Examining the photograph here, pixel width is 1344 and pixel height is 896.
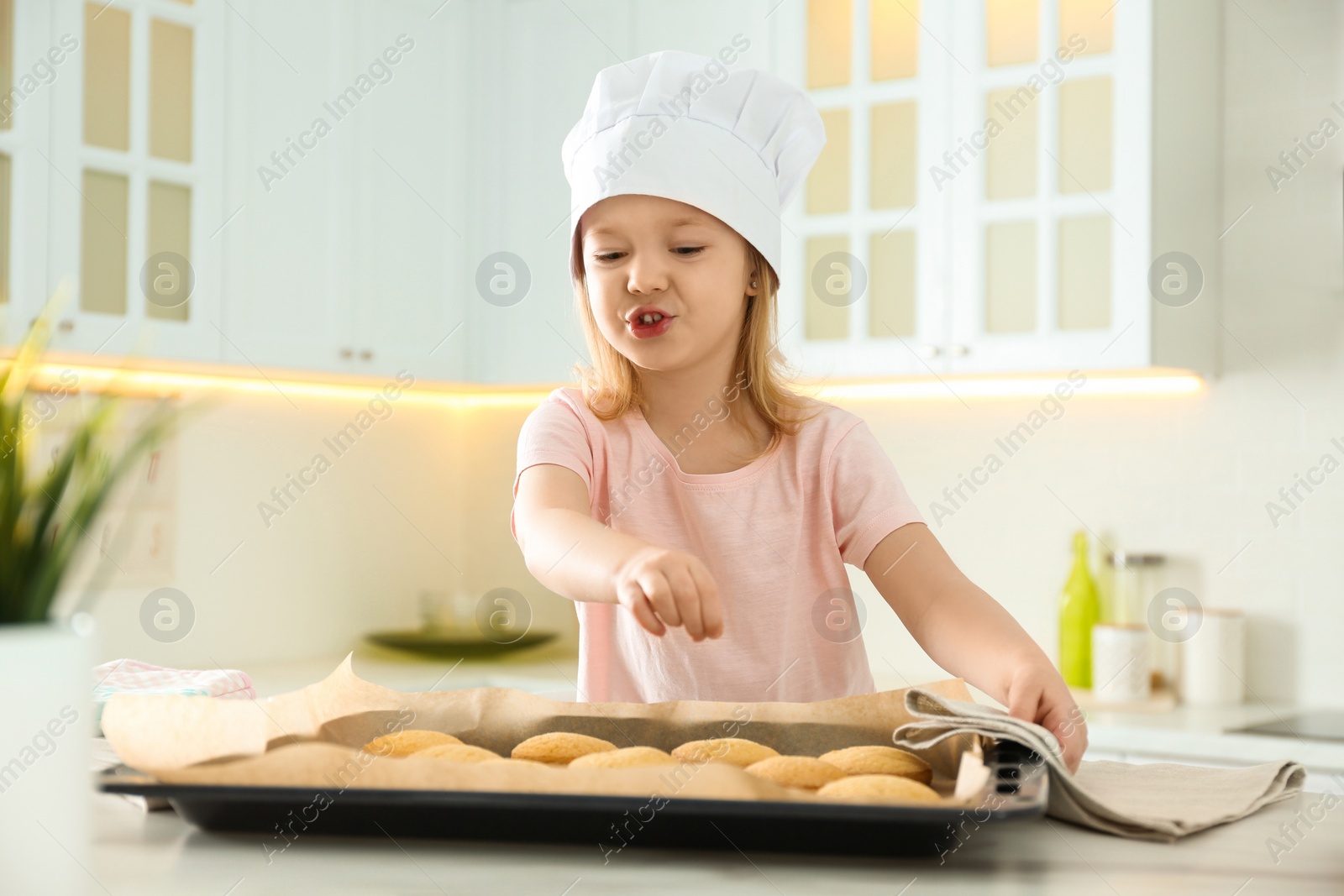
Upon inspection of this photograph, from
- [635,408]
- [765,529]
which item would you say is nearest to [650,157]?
[635,408]

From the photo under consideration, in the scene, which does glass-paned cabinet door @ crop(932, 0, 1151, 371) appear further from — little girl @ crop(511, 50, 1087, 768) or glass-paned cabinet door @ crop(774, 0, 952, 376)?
little girl @ crop(511, 50, 1087, 768)

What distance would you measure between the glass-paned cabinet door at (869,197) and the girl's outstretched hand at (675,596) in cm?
170

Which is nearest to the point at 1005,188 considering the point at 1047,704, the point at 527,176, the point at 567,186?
the point at 567,186

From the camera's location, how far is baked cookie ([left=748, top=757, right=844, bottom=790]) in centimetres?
64

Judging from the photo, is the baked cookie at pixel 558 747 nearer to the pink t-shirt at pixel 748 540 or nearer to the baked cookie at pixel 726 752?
the baked cookie at pixel 726 752

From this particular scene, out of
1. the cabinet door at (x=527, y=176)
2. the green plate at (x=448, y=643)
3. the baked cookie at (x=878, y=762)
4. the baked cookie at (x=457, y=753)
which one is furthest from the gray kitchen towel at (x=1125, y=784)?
the green plate at (x=448, y=643)

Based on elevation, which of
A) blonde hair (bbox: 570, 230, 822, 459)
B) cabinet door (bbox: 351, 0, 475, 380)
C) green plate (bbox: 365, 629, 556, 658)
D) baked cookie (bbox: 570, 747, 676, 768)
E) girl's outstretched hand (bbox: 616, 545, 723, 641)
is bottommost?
green plate (bbox: 365, 629, 556, 658)

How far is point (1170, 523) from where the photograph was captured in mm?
2344

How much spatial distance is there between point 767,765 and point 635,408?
0.62 m

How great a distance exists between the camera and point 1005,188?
2.24 metres

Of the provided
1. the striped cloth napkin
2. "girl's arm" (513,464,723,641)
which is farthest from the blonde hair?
the striped cloth napkin

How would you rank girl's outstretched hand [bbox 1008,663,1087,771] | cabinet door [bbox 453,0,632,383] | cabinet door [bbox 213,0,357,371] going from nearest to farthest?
girl's outstretched hand [bbox 1008,663,1087,771] → cabinet door [bbox 213,0,357,371] → cabinet door [bbox 453,0,632,383]

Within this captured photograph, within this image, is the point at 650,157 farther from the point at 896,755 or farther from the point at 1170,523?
the point at 1170,523

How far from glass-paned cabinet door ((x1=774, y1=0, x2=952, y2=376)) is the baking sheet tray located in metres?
1.78
